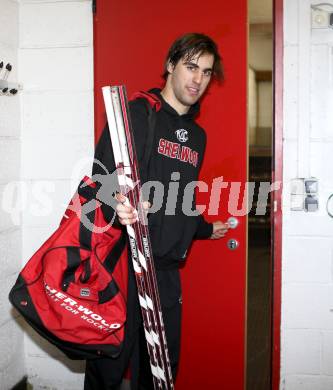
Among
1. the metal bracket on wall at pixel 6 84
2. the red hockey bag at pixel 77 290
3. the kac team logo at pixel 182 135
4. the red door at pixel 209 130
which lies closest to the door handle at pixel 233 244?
the red door at pixel 209 130

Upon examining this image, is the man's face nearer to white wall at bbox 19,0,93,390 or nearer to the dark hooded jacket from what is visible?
the dark hooded jacket

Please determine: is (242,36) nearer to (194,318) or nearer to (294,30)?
(294,30)

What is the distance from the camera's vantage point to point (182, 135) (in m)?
1.96

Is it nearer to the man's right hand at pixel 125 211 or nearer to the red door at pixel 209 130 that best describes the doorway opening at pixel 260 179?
the red door at pixel 209 130

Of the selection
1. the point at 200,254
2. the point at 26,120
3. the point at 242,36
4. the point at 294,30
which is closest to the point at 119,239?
the point at 200,254

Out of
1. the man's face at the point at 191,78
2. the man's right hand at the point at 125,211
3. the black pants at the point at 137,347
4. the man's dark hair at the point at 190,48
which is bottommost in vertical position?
the black pants at the point at 137,347

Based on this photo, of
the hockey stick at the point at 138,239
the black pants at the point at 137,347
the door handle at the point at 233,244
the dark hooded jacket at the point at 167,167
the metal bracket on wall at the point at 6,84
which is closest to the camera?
the hockey stick at the point at 138,239

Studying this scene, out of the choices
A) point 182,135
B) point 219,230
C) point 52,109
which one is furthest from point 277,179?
point 52,109

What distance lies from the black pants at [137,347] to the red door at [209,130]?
31 cm

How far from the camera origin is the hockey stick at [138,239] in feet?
5.32

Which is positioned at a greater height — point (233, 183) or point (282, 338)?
point (233, 183)

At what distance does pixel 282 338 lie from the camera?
230cm

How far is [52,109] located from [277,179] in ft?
3.59

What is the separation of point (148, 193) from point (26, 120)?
87 centimetres
